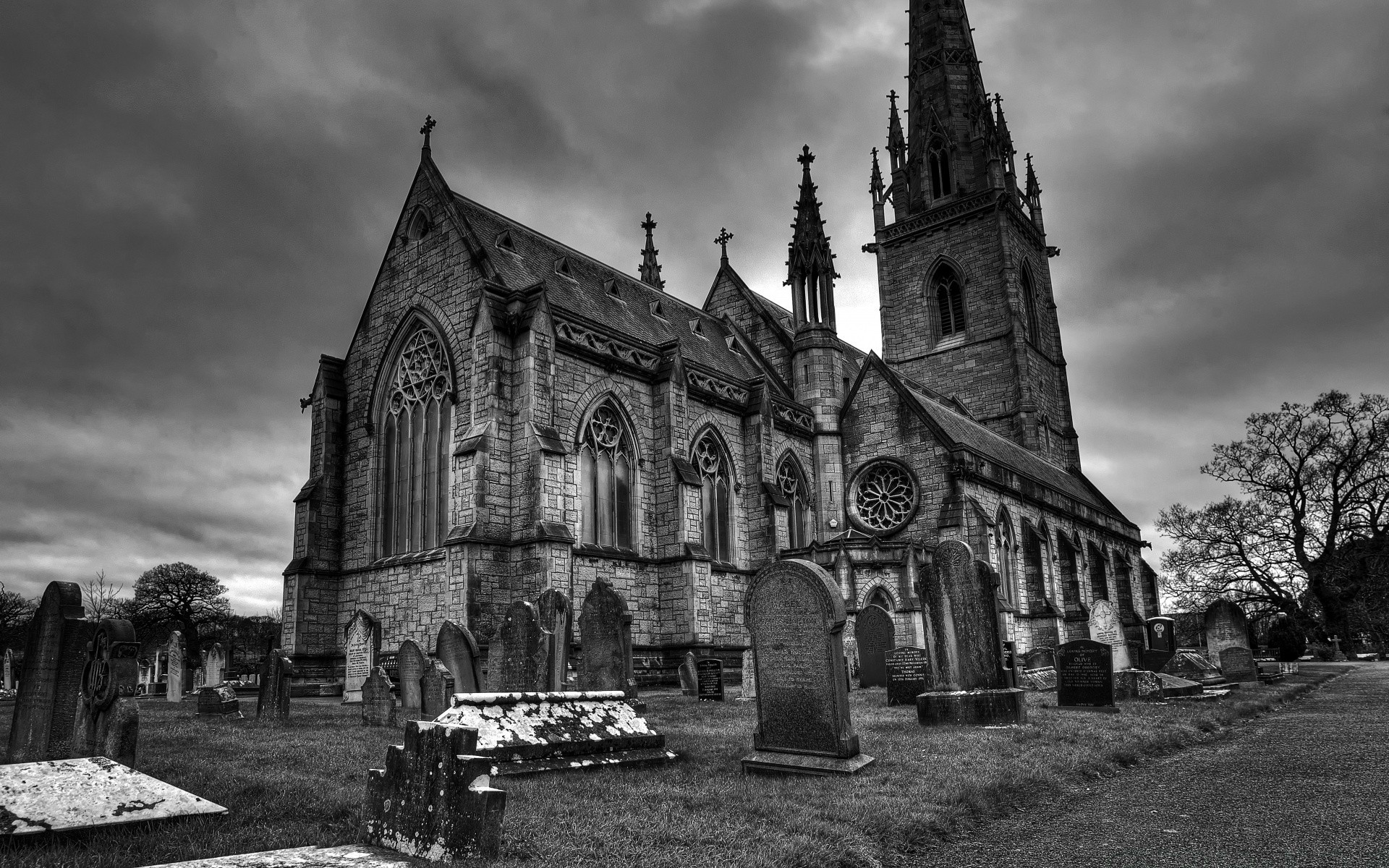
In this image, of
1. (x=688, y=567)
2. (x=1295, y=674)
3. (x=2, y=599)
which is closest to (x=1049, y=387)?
(x=1295, y=674)

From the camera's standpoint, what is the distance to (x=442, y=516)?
20047 millimetres

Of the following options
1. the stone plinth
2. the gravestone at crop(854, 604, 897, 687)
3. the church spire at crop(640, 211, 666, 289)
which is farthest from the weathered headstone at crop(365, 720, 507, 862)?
the church spire at crop(640, 211, 666, 289)

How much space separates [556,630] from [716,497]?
11.7 metres

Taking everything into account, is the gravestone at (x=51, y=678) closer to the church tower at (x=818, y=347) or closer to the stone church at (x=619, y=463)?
the stone church at (x=619, y=463)

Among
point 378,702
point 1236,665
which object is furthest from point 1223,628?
point 378,702

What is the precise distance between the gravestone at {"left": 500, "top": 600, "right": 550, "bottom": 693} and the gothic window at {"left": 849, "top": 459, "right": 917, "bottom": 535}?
54.7ft

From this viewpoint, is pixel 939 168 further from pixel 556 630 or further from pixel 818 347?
pixel 556 630

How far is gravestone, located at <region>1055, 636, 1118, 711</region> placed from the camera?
13.3 m

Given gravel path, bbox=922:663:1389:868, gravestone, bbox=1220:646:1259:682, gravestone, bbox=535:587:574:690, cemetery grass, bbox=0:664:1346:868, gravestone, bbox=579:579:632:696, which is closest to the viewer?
cemetery grass, bbox=0:664:1346:868

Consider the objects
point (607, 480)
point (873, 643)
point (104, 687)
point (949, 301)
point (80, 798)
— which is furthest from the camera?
point (949, 301)

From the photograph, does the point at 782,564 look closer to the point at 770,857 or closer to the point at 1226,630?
the point at 770,857

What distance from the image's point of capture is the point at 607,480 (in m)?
21.2

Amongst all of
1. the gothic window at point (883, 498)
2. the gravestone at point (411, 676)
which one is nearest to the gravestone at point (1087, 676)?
the gravestone at point (411, 676)

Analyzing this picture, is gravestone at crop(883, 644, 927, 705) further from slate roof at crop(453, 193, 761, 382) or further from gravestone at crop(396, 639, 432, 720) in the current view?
slate roof at crop(453, 193, 761, 382)
